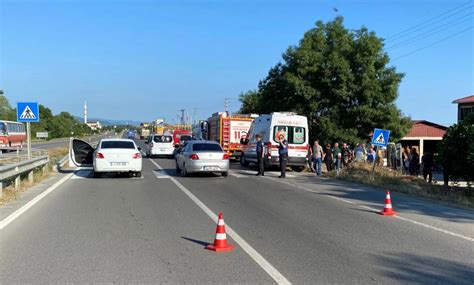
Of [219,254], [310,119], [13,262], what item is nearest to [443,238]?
[219,254]

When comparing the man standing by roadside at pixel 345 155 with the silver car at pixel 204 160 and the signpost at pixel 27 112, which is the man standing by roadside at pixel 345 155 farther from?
the signpost at pixel 27 112

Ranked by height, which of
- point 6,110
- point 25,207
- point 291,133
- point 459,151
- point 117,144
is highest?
point 6,110

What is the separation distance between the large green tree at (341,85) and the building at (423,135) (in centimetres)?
1881

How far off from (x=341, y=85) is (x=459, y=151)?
49.5ft

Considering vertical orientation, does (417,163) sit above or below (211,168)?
below

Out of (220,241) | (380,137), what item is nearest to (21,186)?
(220,241)

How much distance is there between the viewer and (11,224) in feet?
29.5

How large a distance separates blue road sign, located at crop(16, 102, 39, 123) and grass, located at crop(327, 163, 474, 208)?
12.3m

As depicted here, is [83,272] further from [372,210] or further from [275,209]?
[372,210]

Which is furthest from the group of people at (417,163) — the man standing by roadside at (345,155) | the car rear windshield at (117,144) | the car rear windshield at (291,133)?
the car rear windshield at (117,144)

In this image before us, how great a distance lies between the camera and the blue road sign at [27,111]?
748 inches

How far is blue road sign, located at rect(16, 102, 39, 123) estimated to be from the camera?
1900cm

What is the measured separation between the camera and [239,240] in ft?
25.3

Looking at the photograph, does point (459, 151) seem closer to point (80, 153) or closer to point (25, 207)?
point (25, 207)
